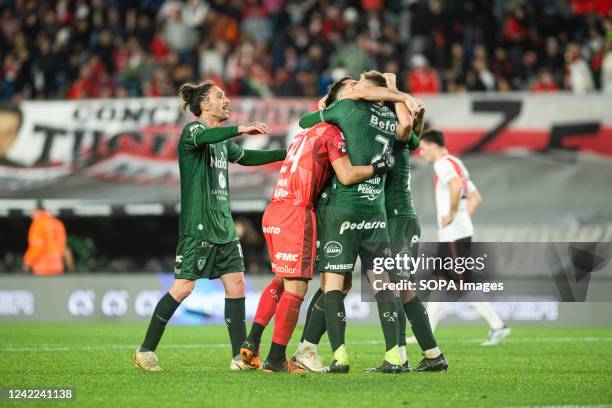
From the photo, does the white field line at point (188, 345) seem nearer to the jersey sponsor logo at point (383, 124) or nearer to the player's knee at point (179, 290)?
the player's knee at point (179, 290)

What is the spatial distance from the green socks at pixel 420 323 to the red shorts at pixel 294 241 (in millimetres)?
937

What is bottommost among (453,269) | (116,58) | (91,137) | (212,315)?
(212,315)

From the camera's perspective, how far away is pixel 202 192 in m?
9.71

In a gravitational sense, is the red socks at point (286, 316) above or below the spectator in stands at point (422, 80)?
below

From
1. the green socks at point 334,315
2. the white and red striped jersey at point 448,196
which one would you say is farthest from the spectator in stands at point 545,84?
the green socks at point 334,315

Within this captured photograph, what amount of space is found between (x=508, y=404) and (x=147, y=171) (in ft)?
41.1

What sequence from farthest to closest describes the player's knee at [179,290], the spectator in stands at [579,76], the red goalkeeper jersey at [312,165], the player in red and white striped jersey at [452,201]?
1. the spectator in stands at [579,76]
2. the player in red and white striped jersey at [452,201]
3. the player's knee at [179,290]
4. the red goalkeeper jersey at [312,165]

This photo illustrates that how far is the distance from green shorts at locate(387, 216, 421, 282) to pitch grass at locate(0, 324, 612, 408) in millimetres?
1117

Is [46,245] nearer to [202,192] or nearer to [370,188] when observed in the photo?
[202,192]

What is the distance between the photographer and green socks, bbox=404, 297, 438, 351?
917cm

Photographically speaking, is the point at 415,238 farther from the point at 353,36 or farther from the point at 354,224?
the point at 353,36

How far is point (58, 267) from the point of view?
65.6 ft

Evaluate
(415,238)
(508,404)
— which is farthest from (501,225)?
(508,404)

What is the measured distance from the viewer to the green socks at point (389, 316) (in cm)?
884
